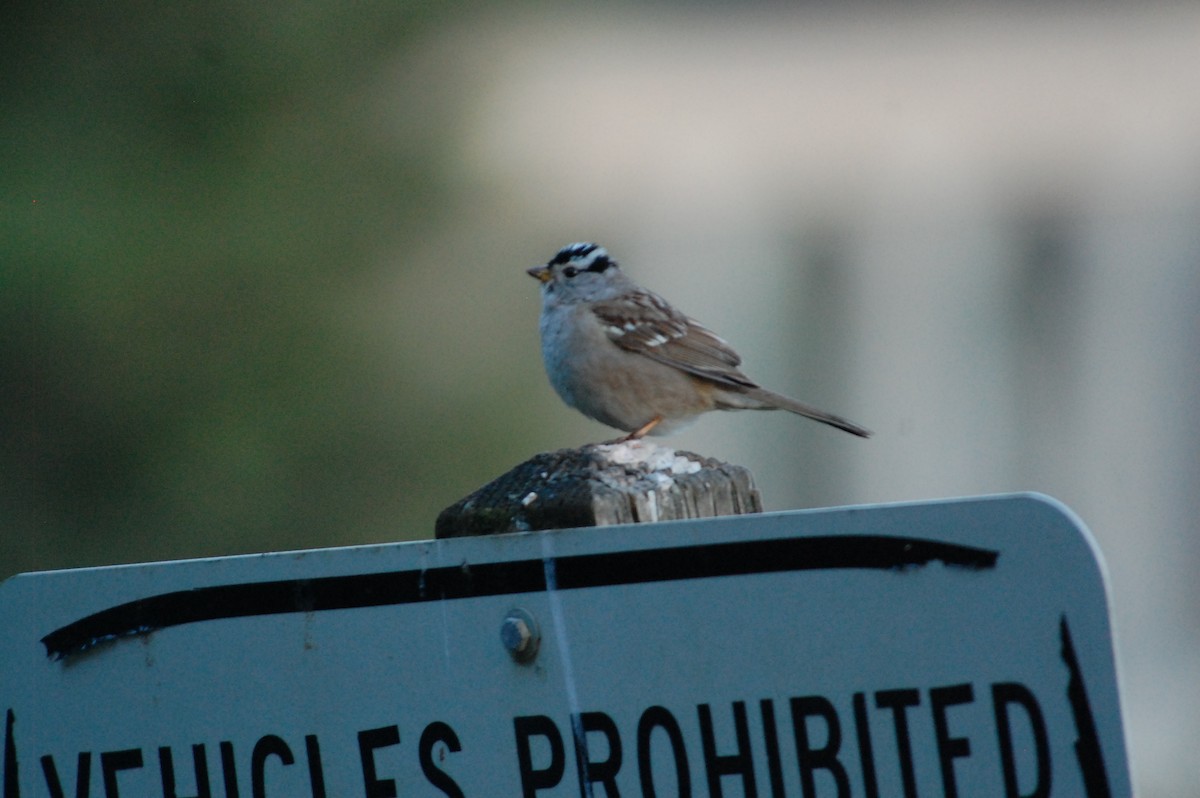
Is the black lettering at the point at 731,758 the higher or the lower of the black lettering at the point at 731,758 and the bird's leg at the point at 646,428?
the lower

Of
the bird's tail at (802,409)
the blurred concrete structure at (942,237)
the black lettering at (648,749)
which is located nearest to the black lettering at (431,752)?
the black lettering at (648,749)

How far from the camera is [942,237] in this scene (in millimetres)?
9344

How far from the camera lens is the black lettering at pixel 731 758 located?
63.6 inches

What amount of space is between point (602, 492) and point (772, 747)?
0.45 metres

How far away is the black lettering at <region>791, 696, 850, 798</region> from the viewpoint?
61.5 inches

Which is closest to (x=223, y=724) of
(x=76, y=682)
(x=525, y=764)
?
(x=76, y=682)

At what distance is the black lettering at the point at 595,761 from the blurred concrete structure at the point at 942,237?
6.63m

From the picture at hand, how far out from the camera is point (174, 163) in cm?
605

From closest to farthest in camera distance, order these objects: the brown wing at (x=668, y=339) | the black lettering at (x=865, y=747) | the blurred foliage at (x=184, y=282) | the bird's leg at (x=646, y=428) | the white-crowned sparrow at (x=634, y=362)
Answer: the black lettering at (x=865, y=747) → the bird's leg at (x=646, y=428) → the white-crowned sparrow at (x=634, y=362) → the brown wing at (x=668, y=339) → the blurred foliage at (x=184, y=282)

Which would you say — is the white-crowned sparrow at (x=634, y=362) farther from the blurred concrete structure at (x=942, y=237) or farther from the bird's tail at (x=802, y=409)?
the blurred concrete structure at (x=942, y=237)

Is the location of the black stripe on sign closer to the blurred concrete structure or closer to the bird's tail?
the bird's tail

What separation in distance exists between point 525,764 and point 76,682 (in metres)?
0.79

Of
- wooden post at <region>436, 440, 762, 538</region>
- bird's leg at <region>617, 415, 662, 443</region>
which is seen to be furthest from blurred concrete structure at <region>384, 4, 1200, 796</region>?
wooden post at <region>436, 440, 762, 538</region>

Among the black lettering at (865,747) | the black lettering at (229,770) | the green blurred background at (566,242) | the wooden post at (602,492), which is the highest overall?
the green blurred background at (566,242)
